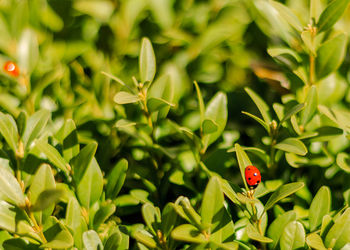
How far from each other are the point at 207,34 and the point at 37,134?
0.80 m

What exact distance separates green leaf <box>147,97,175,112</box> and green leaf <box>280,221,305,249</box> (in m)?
0.41

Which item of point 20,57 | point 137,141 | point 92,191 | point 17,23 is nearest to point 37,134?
point 92,191

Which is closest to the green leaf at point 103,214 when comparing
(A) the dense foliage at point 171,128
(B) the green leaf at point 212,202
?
(A) the dense foliage at point 171,128

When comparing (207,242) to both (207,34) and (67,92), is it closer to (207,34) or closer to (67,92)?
(67,92)

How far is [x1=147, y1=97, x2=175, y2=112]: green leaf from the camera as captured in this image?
1.08m

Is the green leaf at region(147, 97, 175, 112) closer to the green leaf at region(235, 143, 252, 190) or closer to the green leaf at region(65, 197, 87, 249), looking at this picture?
the green leaf at region(235, 143, 252, 190)

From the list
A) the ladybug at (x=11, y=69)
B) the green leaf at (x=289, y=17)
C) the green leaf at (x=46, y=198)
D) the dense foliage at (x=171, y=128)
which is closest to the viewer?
the green leaf at (x=46, y=198)

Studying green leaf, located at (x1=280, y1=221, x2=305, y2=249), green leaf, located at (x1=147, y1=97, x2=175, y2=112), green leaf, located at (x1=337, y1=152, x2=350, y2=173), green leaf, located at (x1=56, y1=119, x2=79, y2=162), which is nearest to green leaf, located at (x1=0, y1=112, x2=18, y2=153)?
green leaf, located at (x1=56, y1=119, x2=79, y2=162)

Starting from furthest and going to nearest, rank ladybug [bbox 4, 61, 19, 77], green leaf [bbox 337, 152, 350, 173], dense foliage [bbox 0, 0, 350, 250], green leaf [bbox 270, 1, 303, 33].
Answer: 1. ladybug [bbox 4, 61, 19, 77]
2. green leaf [bbox 270, 1, 303, 33]
3. green leaf [bbox 337, 152, 350, 173]
4. dense foliage [bbox 0, 0, 350, 250]

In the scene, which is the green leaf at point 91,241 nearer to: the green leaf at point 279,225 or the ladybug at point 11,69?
the green leaf at point 279,225

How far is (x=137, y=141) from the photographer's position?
126cm

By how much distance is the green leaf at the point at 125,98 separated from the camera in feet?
3.43

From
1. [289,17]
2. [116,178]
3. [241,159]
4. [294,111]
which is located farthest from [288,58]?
[116,178]

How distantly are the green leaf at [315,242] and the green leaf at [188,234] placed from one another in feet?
0.72
